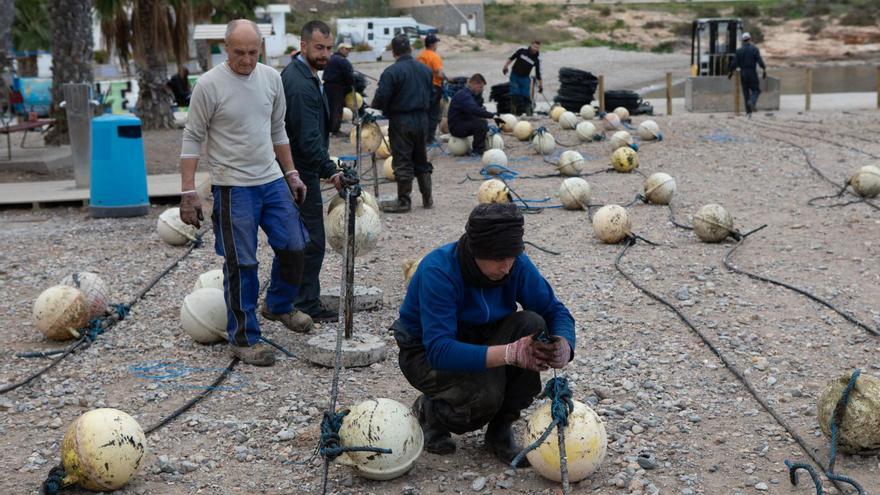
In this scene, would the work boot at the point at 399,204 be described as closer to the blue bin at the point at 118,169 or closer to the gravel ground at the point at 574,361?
the gravel ground at the point at 574,361

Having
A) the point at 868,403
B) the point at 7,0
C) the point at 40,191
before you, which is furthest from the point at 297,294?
the point at 7,0

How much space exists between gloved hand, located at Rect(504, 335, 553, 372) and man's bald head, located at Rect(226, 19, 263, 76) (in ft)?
8.85

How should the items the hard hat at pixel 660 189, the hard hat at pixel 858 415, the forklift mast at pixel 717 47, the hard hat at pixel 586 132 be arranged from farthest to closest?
the forklift mast at pixel 717 47 < the hard hat at pixel 586 132 < the hard hat at pixel 660 189 < the hard hat at pixel 858 415

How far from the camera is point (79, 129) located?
44.1ft

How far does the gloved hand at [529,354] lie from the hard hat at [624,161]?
36.8ft

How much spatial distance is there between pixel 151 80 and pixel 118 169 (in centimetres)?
1272

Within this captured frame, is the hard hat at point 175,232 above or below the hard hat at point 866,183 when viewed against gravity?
below

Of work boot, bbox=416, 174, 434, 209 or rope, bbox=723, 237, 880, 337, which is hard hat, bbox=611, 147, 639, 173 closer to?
work boot, bbox=416, 174, 434, 209

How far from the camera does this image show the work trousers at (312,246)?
23.2 feet

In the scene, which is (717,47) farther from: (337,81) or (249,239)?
(249,239)

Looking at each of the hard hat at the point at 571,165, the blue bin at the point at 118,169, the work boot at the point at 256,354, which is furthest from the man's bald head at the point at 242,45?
the hard hat at the point at 571,165

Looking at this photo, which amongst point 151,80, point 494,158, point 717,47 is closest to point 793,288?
point 494,158

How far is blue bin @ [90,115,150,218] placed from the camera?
11.5m

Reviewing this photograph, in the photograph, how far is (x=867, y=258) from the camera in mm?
8781
